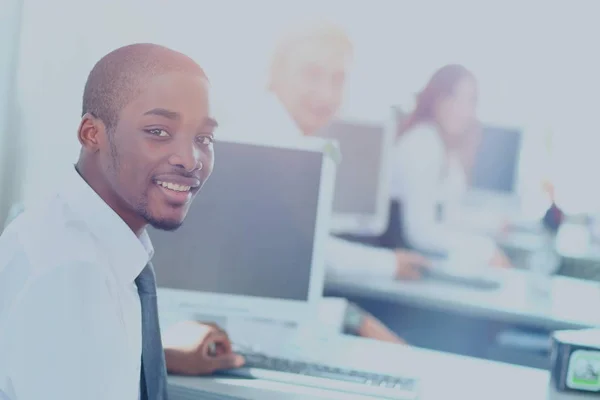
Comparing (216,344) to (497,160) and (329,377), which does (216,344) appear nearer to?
(329,377)

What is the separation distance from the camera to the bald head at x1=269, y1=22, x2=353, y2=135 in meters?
2.89

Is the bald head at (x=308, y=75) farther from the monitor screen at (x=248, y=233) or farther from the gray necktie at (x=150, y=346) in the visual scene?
the gray necktie at (x=150, y=346)

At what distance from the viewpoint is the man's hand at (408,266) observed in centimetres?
282

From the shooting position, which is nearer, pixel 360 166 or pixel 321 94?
pixel 321 94

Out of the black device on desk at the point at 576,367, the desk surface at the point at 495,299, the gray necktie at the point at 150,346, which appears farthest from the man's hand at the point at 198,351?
the desk surface at the point at 495,299

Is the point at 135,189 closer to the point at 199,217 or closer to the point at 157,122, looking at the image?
the point at 157,122

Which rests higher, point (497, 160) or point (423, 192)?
point (497, 160)

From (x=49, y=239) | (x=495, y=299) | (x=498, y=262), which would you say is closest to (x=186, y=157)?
(x=49, y=239)

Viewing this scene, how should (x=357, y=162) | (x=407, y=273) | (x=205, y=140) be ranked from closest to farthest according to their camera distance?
(x=205, y=140) → (x=407, y=273) → (x=357, y=162)

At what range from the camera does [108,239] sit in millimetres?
1156

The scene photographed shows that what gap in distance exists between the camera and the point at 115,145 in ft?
3.81

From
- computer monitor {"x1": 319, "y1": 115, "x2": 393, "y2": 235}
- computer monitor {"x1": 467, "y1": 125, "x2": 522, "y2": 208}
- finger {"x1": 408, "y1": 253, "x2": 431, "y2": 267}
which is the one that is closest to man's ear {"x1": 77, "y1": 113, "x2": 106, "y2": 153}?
finger {"x1": 408, "y1": 253, "x2": 431, "y2": 267}

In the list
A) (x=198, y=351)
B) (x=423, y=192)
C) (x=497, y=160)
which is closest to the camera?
(x=198, y=351)

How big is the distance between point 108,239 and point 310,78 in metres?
1.85
